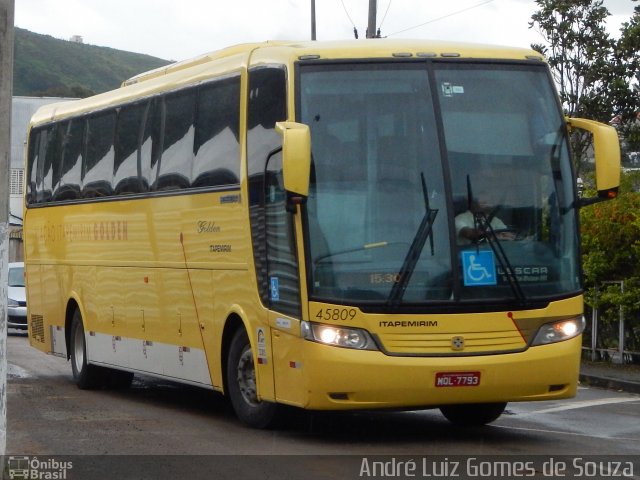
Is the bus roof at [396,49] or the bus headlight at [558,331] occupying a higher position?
the bus roof at [396,49]

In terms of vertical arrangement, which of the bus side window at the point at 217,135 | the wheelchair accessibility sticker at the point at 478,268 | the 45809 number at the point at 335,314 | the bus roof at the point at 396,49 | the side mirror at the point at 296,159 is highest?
the bus roof at the point at 396,49

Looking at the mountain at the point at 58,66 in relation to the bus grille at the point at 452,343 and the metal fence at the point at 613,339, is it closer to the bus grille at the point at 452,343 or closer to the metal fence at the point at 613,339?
the metal fence at the point at 613,339

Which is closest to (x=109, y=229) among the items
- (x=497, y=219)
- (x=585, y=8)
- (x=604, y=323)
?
Result: (x=497, y=219)

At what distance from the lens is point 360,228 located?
10953 mm

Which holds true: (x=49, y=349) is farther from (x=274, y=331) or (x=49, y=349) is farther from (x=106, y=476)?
(x=106, y=476)

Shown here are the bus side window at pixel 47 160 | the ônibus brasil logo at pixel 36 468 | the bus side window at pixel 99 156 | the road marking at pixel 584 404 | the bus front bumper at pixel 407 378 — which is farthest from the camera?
the bus side window at pixel 47 160

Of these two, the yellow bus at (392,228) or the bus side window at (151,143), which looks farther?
the bus side window at (151,143)

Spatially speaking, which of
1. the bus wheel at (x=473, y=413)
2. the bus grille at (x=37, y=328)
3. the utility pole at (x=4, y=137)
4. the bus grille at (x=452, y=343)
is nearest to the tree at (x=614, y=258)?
the bus wheel at (x=473, y=413)

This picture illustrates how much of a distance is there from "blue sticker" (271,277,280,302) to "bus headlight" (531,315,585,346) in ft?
7.12

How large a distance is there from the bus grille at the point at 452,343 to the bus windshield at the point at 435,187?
27 centimetres

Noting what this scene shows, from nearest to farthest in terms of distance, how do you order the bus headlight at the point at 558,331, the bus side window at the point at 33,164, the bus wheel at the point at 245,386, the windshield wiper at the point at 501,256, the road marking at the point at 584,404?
the windshield wiper at the point at 501,256
the bus headlight at the point at 558,331
the bus wheel at the point at 245,386
the road marking at the point at 584,404
the bus side window at the point at 33,164

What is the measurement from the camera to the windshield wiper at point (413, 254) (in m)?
10.9

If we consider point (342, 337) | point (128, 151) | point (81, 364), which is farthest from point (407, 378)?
point (81, 364)

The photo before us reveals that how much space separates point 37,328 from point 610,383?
26.9 ft
